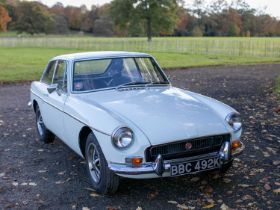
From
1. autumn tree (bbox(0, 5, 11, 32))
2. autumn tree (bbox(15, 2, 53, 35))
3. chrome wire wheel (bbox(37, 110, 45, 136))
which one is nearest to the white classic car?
chrome wire wheel (bbox(37, 110, 45, 136))

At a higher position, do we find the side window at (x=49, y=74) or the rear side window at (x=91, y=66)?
the rear side window at (x=91, y=66)

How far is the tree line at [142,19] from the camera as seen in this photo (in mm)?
56344

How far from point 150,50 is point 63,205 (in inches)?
1390

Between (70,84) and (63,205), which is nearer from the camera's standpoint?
(63,205)

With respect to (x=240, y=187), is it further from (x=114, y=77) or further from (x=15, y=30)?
(x=15, y=30)

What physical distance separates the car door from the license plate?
1992 mm

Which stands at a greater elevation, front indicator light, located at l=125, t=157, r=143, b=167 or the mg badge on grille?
the mg badge on grille

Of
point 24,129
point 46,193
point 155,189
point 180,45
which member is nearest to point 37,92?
point 24,129

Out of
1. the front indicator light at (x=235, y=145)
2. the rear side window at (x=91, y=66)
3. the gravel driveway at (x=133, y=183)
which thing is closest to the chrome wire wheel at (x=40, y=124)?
the gravel driveway at (x=133, y=183)

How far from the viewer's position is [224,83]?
14.7 m

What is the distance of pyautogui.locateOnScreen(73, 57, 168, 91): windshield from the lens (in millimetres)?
5266

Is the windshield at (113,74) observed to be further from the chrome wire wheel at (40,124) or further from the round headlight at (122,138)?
the chrome wire wheel at (40,124)

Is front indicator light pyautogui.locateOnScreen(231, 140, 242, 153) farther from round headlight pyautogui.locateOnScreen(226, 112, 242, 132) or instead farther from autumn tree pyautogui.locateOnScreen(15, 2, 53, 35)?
autumn tree pyautogui.locateOnScreen(15, 2, 53, 35)

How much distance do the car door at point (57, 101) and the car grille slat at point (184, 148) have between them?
177 centimetres
